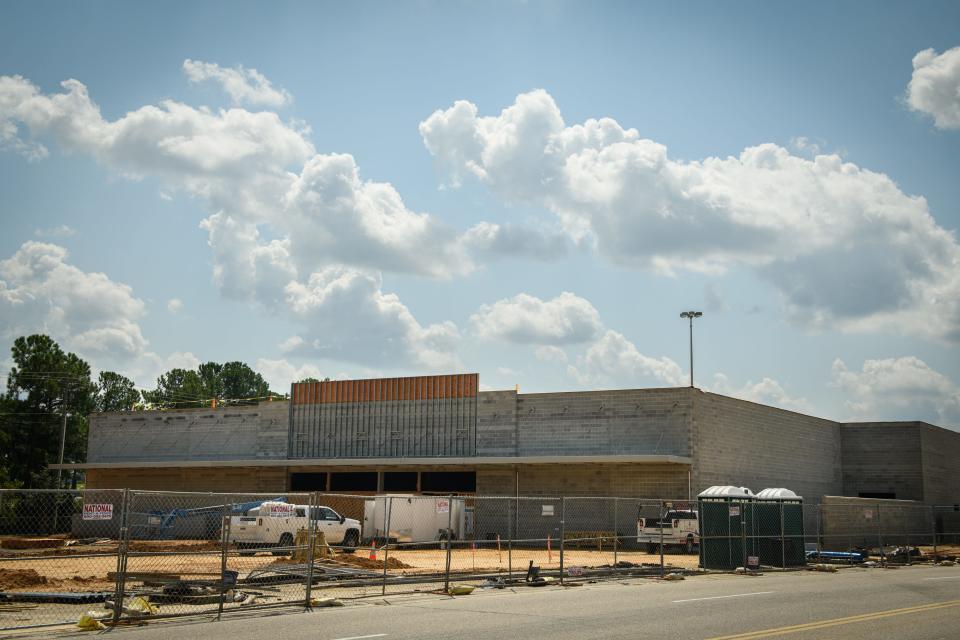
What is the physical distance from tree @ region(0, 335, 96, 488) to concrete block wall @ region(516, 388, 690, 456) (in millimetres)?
37419

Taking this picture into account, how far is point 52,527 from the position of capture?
53.7 m

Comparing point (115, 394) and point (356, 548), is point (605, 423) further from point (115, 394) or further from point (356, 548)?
point (115, 394)

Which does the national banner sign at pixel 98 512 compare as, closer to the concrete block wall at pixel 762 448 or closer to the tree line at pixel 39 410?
the concrete block wall at pixel 762 448

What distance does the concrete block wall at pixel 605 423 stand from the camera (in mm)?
41281

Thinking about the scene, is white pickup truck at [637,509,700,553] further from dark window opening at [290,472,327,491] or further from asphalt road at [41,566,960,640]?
dark window opening at [290,472,327,491]

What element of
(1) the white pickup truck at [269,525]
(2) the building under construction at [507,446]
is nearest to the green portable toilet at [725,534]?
(2) the building under construction at [507,446]

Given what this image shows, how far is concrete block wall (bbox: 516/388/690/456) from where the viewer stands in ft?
135

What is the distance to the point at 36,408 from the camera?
2709 inches

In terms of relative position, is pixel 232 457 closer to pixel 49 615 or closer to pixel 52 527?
→ pixel 52 527

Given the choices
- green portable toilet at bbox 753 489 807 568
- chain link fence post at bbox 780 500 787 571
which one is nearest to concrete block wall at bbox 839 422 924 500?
green portable toilet at bbox 753 489 807 568

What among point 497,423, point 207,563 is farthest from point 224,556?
point 497,423

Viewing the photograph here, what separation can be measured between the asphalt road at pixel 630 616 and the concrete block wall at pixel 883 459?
33747 millimetres

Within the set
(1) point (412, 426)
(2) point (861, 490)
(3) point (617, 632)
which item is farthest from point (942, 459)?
(3) point (617, 632)

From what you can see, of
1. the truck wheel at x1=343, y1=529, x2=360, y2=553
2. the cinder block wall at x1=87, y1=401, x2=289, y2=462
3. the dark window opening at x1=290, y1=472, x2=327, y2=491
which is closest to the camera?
the truck wheel at x1=343, y1=529, x2=360, y2=553
